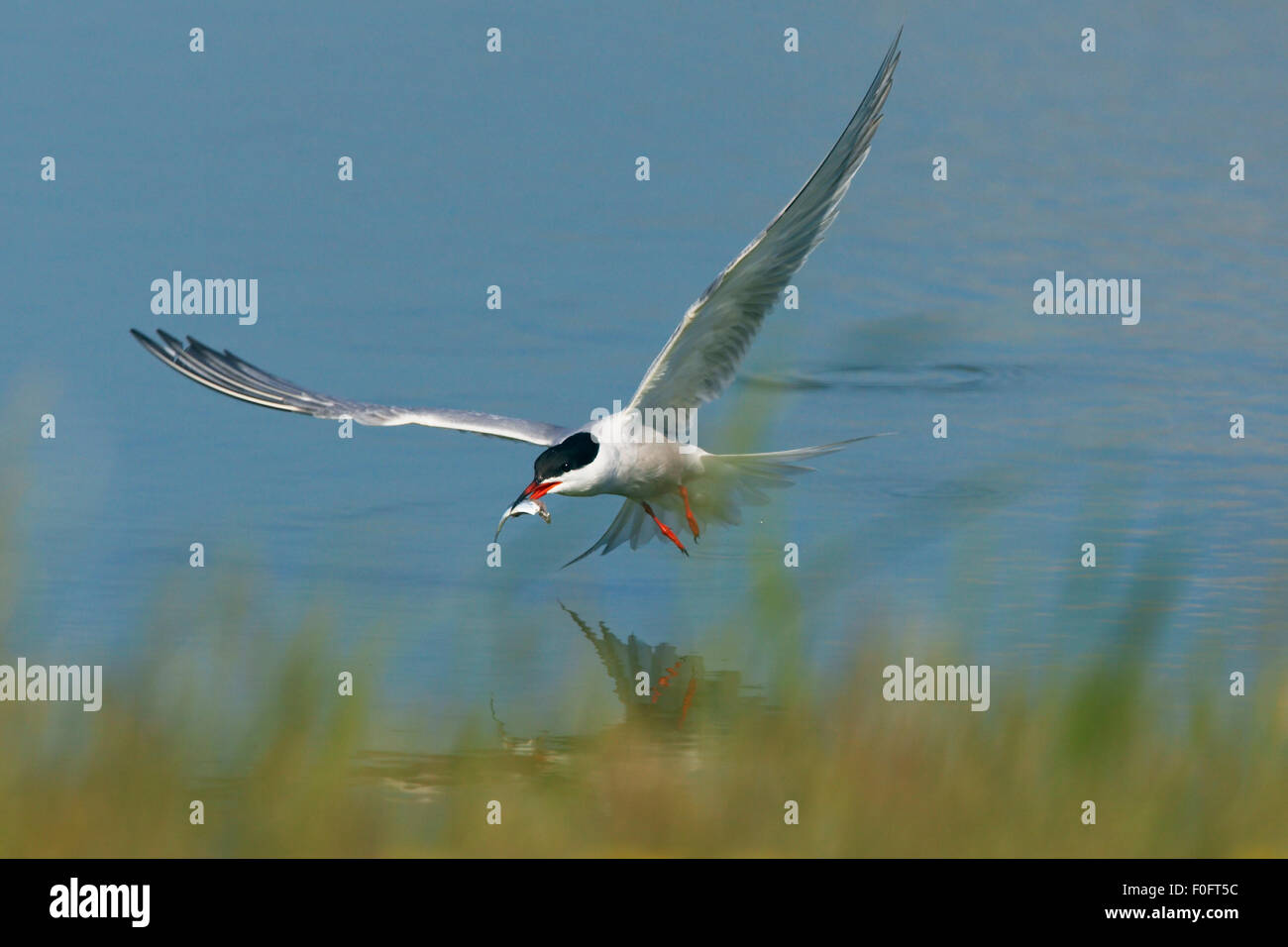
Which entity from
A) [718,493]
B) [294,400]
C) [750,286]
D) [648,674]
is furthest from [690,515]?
[294,400]

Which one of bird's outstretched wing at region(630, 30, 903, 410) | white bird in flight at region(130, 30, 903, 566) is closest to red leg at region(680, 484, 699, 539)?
white bird in flight at region(130, 30, 903, 566)

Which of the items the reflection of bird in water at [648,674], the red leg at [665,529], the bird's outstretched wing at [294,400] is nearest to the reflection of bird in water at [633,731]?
the reflection of bird in water at [648,674]

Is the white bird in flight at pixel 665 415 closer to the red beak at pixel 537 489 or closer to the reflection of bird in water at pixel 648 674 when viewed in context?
the red beak at pixel 537 489

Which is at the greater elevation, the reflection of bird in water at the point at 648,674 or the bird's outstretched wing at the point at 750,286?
the bird's outstretched wing at the point at 750,286

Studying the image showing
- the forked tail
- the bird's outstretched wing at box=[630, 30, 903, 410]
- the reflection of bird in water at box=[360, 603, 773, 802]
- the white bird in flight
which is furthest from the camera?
the forked tail

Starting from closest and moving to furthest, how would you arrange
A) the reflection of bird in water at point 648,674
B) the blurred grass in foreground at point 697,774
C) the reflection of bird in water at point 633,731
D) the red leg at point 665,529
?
the blurred grass in foreground at point 697,774, the reflection of bird in water at point 633,731, the reflection of bird in water at point 648,674, the red leg at point 665,529

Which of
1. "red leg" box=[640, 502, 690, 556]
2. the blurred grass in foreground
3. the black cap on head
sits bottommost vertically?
the blurred grass in foreground

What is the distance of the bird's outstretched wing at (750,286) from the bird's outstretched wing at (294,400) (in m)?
0.65

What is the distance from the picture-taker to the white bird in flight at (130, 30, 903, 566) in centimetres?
802

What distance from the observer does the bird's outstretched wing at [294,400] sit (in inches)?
344

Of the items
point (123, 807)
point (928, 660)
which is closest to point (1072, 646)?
point (928, 660)

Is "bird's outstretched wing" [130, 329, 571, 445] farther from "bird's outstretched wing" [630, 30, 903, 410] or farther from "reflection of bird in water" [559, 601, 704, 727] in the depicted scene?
"reflection of bird in water" [559, 601, 704, 727]

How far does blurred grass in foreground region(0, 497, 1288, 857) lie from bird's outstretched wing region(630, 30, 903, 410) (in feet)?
6.03

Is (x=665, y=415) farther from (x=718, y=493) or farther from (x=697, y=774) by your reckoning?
(x=697, y=774)
